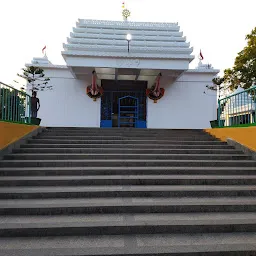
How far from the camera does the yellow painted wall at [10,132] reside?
5242 millimetres

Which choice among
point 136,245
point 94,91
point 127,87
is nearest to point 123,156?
point 136,245

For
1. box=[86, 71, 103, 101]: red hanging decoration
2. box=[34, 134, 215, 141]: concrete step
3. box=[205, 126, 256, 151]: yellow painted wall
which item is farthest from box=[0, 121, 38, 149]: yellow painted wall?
box=[205, 126, 256, 151]: yellow painted wall

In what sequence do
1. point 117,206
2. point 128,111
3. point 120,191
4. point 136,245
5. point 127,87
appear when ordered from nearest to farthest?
point 136,245 → point 117,206 → point 120,191 → point 128,111 → point 127,87

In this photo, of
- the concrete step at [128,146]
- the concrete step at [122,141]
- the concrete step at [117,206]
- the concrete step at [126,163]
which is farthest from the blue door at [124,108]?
the concrete step at [117,206]

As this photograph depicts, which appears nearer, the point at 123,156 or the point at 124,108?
the point at 123,156

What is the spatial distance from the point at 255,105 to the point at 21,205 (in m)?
5.14

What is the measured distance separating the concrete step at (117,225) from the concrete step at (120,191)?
0.54 meters

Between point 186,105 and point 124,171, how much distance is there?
770 centimetres

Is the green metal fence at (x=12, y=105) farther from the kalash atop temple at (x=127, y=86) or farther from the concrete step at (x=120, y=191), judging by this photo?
the kalash atop temple at (x=127, y=86)

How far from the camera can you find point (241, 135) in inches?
239

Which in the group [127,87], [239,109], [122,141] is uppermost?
[127,87]

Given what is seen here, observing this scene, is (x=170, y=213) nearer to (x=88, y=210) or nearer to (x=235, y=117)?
(x=88, y=210)

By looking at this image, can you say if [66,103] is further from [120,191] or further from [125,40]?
[120,191]

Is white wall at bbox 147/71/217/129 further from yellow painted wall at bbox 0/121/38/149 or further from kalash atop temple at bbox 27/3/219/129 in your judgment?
Answer: yellow painted wall at bbox 0/121/38/149
